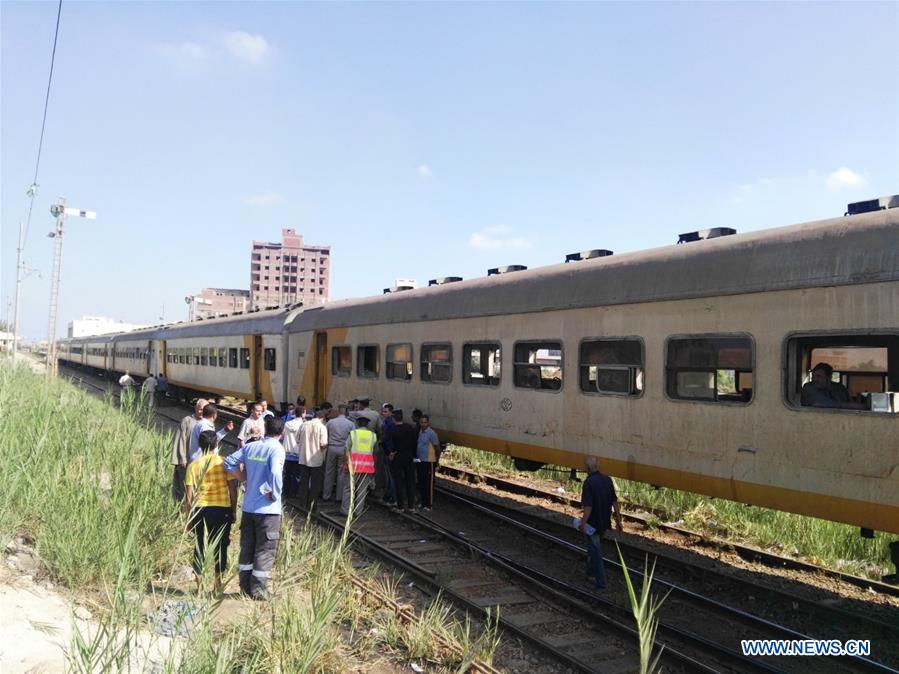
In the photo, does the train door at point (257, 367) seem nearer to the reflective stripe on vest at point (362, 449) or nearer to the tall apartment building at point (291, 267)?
the reflective stripe on vest at point (362, 449)

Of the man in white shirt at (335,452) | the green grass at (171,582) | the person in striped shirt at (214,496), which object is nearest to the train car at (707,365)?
the man in white shirt at (335,452)

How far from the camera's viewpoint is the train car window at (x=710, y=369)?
22.5 ft

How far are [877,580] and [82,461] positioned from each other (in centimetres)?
1001

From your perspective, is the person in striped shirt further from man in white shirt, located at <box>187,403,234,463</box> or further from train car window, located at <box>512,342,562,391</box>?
train car window, located at <box>512,342,562,391</box>

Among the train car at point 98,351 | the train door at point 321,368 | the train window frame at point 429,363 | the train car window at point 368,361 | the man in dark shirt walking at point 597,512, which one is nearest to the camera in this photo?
the man in dark shirt walking at point 597,512

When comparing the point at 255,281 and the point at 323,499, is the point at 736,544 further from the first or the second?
the point at 255,281

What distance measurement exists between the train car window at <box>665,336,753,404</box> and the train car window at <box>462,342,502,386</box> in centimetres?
316

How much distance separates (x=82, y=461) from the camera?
336 inches

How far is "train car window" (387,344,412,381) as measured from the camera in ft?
40.7

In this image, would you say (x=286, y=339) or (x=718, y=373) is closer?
(x=718, y=373)

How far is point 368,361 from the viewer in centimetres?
1385

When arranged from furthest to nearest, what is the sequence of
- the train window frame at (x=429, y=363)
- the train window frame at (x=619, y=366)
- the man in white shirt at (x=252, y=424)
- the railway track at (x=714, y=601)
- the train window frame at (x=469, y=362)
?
1. the train window frame at (x=429, y=363)
2. the train window frame at (x=469, y=362)
3. the man in white shirt at (x=252, y=424)
4. the train window frame at (x=619, y=366)
5. the railway track at (x=714, y=601)

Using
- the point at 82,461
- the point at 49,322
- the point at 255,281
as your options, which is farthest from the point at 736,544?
the point at 255,281

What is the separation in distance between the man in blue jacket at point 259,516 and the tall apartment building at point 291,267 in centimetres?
11745
